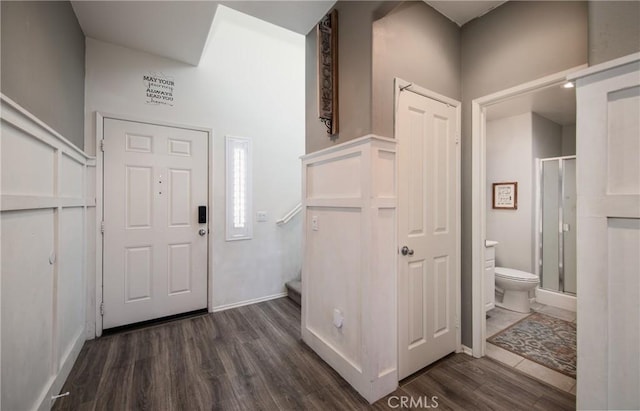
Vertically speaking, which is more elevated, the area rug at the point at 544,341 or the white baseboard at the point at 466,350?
the white baseboard at the point at 466,350

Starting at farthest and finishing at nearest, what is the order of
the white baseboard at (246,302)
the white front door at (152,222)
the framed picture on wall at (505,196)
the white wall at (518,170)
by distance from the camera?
1. the framed picture on wall at (505,196)
2. the white wall at (518,170)
3. the white baseboard at (246,302)
4. the white front door at (152,222)

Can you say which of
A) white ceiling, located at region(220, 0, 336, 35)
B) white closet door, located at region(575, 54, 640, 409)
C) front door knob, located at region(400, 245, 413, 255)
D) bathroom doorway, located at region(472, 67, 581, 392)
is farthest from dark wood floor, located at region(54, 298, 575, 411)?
white ceiling, located at region(220, 0, 336, 35)

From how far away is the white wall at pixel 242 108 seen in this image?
2.47m

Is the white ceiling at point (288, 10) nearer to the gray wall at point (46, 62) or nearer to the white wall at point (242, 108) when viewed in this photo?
the white wall at point (242, 108)

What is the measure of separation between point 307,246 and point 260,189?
4.29ft

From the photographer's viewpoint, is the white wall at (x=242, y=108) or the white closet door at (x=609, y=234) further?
the white wall at (x=242, y=108)

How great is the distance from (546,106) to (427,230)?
2737 mm

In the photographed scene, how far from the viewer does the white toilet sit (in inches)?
114

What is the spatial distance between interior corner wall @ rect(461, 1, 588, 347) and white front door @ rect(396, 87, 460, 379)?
0.30 feet

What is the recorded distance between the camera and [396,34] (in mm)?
1760

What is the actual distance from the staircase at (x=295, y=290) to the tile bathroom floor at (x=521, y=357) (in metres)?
1.90

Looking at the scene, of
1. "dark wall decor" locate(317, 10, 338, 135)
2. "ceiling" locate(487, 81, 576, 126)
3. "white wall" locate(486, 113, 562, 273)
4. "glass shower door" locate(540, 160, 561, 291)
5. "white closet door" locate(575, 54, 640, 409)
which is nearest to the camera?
"white closet door" locate(575, 54, 640, 409)

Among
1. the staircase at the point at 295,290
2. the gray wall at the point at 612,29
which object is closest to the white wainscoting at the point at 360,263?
the gray wall at the point at 612,29

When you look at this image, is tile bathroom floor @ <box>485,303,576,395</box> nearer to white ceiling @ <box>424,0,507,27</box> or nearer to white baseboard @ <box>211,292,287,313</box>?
white baseboard @ <box>211,292,287,313</box>
